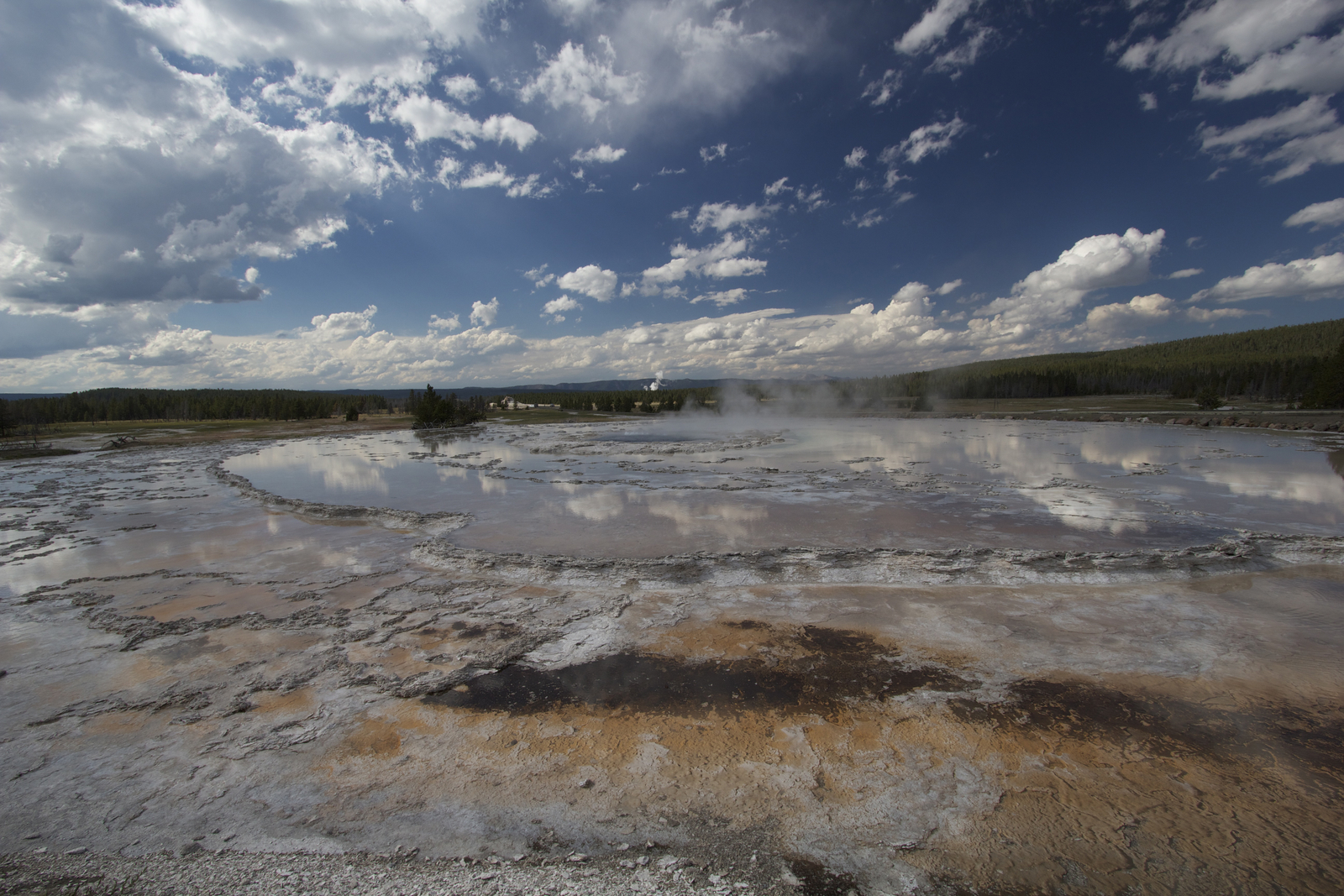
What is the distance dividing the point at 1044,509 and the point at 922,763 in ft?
35.2

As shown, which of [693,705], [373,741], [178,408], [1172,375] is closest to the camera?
[373,741]

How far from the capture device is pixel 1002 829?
10.3ft

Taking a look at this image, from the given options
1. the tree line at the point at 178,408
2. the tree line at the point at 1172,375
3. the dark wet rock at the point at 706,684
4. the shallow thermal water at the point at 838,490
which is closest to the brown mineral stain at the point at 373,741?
the dark wet rock at the point at 706,684

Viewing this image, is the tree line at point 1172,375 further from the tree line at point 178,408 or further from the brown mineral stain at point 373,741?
the tree line at point 178,408

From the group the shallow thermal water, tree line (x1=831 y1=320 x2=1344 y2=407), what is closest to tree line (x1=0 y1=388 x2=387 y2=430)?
the shallow thermal water

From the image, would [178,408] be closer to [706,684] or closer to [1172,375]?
[706,684]

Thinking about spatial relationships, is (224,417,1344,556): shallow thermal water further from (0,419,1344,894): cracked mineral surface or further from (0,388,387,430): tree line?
(0,388,387,430): tree line

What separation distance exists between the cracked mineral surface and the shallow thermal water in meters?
0.28

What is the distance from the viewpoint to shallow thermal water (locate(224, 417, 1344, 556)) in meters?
10.1

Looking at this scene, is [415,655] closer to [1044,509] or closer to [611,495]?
[611,495]

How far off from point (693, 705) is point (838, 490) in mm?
11290

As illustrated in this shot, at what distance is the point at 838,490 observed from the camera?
48.8 ft

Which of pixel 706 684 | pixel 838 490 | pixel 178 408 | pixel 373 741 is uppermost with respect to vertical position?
pixel 178 408

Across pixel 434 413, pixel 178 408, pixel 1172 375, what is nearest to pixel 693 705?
pixel 434 413
